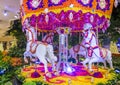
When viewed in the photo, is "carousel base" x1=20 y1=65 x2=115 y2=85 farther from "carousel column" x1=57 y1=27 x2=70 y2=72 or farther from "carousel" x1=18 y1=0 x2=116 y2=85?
"carousel column" x1=57 y1=27 x2=70 y2=72

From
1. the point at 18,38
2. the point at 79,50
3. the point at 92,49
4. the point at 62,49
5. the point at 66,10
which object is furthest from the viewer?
the point at 18,38

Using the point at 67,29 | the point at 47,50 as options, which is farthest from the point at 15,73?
the point at 67,29

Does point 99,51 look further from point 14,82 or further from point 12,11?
point 12,11

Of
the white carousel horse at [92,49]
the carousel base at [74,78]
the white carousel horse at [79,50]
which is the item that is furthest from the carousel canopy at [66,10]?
the carousel base at [74,78]

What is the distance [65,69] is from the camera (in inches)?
183

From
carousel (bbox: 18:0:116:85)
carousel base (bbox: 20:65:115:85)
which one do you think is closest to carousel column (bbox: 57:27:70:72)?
carousel (bbox: 18:0:116:85)

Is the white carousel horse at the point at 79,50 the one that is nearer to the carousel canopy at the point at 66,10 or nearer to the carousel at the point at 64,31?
the carousel at the point at 64,31

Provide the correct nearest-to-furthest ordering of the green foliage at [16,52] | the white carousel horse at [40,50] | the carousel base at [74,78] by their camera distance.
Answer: the carousel base at [74,78]
the white carousel horse at [40,50]
the green foliage at [16,52]

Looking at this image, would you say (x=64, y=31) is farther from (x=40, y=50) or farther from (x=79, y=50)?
(x=79, y=50)

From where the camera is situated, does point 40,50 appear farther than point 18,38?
No

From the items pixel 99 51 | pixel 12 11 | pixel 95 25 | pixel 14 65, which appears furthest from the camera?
pixel 12 11

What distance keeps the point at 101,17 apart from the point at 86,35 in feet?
1.78

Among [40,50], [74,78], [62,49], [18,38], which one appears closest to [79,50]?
[62,49]

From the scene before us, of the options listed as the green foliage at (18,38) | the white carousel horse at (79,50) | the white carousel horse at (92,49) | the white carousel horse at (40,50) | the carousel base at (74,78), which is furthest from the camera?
the green foliage at (18,38)
